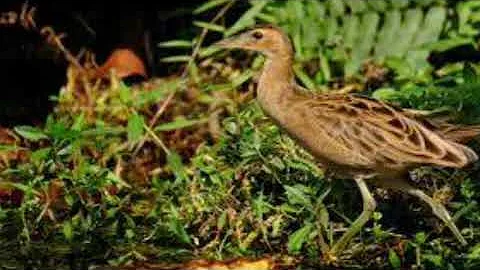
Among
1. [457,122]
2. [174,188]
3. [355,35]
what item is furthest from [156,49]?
[457,122]

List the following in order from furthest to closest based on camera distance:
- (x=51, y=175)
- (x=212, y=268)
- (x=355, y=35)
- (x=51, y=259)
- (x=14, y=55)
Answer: (x=14, y=55), (x=355, y=35), (x=51, y=175), (x=51, y=259), (x=212, y=268)

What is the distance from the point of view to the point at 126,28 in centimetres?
1046

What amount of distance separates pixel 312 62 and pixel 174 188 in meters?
2.44

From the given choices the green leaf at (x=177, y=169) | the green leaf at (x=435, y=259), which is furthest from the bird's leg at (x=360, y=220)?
the green leaf at (x=177, y=169)

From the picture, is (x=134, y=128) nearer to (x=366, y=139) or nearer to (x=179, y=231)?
(x=179, y=231)

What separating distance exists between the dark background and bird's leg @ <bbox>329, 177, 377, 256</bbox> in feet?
12.1

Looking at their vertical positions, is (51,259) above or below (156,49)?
below

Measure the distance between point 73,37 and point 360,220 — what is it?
15.0 feet

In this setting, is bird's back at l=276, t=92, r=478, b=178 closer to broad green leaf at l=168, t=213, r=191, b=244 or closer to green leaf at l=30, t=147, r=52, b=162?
broad green leaf at l=168, t=213, r=191, b=244

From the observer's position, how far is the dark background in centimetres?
1010

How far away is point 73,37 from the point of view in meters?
10.4

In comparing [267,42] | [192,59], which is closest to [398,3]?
[192,59]

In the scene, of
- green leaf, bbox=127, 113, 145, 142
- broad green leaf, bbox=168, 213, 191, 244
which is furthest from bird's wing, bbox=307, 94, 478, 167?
green leaf, bbox=127, 113, 145, 142

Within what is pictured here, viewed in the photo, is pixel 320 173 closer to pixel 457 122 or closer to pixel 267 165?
pixel 267 165
